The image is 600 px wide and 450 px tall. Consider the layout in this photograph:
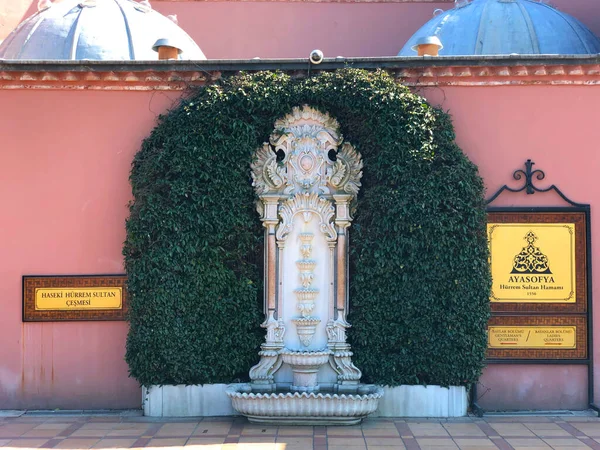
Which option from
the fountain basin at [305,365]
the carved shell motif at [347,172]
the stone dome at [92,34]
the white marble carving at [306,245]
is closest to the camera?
the fountain basin at [305,365]

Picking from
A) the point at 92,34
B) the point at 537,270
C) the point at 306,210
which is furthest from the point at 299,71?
the point at 92,34

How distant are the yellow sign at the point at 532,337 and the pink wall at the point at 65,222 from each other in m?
3.93

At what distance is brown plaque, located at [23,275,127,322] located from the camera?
7809 mm

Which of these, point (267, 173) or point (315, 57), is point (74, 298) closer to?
point (267, 173)

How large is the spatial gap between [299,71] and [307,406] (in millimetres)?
3510

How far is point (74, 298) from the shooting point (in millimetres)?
7816

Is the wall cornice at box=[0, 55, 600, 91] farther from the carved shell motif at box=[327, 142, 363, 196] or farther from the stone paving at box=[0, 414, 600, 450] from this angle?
the stone paving at box=[0, 414, 600, 450]

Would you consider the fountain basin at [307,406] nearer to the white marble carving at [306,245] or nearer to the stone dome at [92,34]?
the white marble carving at [306,245]

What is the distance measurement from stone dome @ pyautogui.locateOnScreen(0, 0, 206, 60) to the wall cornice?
2.35 m

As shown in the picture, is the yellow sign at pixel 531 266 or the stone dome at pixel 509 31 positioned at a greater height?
the stone dome at pixel 509 31

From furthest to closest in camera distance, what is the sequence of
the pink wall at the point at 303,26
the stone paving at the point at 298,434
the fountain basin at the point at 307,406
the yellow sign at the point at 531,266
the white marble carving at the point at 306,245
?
the pink wall at the point at 303,26, the yellow sign at the point at 531,266, the white marble carving at the point at 306,245, the fountain basin at the point at 307,406, the stone paving at the point at 298,434

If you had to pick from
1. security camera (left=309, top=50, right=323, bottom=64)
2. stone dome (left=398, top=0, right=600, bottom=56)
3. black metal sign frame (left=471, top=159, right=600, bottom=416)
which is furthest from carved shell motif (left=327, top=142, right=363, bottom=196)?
stone dome (left=398, top=0, right=600, bottom=56)

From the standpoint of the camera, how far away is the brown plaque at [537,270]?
25.4 feet

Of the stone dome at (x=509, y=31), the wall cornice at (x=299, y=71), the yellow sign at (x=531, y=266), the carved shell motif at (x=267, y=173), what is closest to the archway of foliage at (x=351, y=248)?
the carved shell motif at (x=267, y=173)
